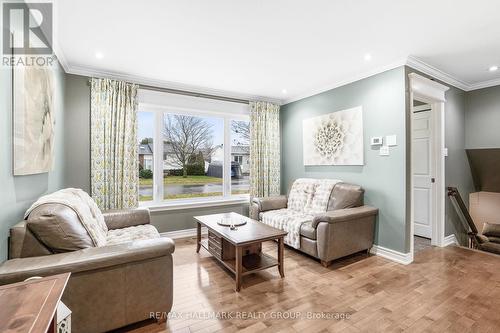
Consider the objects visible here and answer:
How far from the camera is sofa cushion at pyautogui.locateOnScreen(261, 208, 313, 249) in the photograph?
3.09m

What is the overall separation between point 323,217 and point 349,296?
32.8 inches

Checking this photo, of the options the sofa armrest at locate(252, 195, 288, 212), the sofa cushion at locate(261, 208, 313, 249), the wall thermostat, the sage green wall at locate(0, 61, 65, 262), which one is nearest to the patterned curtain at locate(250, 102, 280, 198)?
the sofa armrest at locate(252, 195, 288, 212)

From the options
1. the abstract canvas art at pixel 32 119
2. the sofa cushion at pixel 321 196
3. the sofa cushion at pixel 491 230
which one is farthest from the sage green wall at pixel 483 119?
the abstract canvas art at pixel 32 119

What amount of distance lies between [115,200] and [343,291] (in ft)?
10.1

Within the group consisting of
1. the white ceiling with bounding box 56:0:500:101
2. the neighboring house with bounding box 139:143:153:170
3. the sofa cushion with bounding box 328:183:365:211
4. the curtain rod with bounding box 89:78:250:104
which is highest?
the white ceiling with bounding box 56:0:500:101

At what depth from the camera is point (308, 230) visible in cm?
293

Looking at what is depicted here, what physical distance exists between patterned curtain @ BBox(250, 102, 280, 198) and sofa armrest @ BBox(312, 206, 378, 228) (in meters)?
1.80

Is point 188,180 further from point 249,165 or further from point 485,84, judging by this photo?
point 485,84

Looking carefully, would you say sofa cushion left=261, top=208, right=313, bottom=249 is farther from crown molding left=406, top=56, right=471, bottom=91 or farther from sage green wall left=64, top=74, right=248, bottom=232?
sage green wall left=64, top=74, right=248, bottom=232

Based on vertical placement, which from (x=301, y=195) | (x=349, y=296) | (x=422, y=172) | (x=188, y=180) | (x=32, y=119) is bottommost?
(x=349, y=296)

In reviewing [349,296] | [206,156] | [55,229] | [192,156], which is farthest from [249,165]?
[55,229]

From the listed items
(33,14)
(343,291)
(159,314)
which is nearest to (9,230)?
(159,314)

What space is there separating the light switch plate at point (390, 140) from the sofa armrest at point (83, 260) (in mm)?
2845

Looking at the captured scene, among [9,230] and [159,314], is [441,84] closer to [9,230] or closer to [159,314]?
[159,314]
